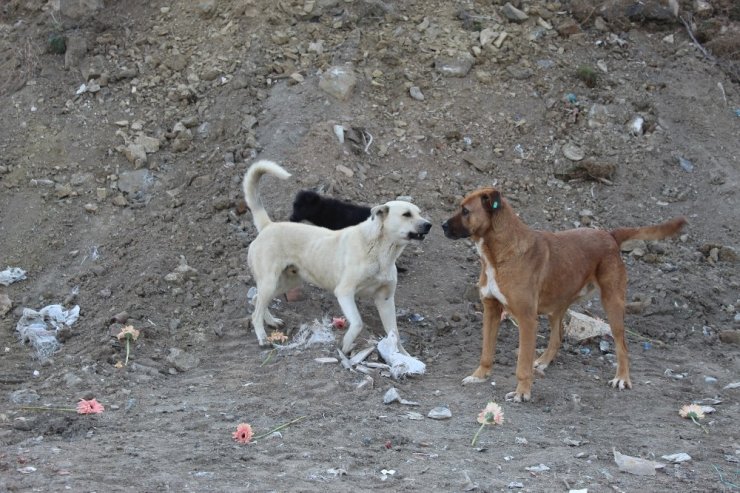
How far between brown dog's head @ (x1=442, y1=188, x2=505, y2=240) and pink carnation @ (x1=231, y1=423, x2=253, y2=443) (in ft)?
7.07

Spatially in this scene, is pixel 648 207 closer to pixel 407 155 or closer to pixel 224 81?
pixel 407 155

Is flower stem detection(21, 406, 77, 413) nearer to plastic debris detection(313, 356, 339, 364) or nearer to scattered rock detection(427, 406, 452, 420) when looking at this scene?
plastic debris detection(313, 356, 339, 364)

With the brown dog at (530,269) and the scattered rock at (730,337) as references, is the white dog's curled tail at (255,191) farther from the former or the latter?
the scattered rock at (730,337)

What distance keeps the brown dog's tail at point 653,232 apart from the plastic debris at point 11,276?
6.45 meters

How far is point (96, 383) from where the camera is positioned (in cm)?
747

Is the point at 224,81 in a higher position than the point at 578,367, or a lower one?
higher

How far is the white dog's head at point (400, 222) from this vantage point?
789cm

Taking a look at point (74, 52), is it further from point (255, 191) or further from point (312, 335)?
point (312, 335)

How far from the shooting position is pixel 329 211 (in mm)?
9703

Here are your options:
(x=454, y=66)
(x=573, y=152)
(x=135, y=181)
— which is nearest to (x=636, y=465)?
(x=573, y=152)

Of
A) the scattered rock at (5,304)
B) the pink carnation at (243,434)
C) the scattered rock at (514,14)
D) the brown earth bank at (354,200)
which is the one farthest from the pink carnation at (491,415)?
the scattered rock at (514,14)

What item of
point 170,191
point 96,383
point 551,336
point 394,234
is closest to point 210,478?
point 96,383

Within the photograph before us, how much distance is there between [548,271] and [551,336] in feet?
3.40

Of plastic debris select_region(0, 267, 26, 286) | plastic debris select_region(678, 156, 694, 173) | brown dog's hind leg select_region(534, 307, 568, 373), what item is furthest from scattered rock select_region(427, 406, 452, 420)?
plastic debris select_region(678, 156, 694, 173)
